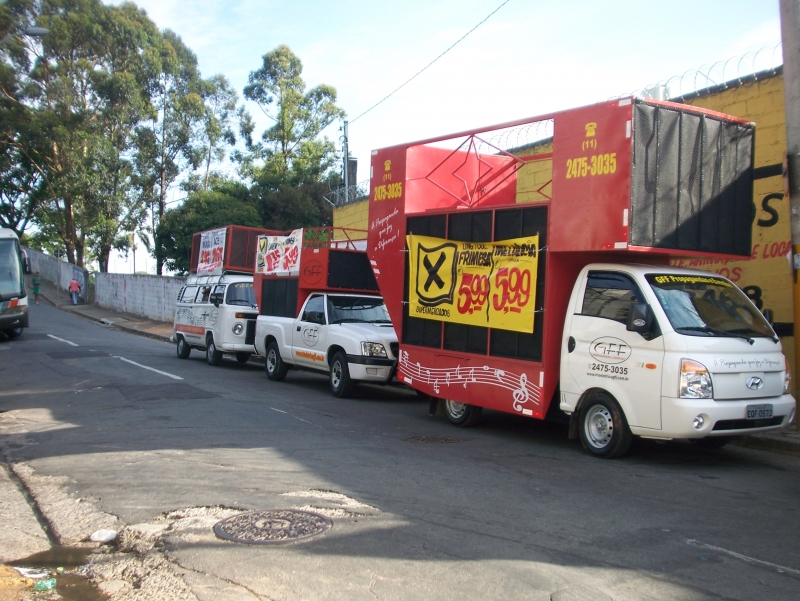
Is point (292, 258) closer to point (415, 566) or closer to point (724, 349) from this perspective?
point (724, 349)

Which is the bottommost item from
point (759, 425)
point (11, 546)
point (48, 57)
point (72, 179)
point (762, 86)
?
point (11, 546)

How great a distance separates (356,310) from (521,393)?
217 inches

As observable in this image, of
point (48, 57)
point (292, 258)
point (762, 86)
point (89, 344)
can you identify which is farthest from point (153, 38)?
point (762, 86)

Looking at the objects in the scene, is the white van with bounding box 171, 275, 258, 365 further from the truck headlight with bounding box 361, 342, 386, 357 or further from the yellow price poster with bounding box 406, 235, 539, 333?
the yellow price poster with bounding box 406, 235, 539, 333

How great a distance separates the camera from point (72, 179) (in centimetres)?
4144

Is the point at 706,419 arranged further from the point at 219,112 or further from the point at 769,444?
the point at 219,112

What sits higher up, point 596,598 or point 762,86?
point 762,86

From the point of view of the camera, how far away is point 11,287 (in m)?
21.9

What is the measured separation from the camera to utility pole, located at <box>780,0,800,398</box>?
8.74m

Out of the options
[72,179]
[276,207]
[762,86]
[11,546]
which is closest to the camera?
[11,546]

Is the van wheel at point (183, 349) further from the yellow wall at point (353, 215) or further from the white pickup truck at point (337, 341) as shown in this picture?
the yellow wall at point (353, 215)

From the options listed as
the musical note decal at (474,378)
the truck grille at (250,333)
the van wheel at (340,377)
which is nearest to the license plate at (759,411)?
the musical note decal at (474,378)

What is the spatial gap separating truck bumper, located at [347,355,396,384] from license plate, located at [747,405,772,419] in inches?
250

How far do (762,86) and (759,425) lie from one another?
18.4ft
